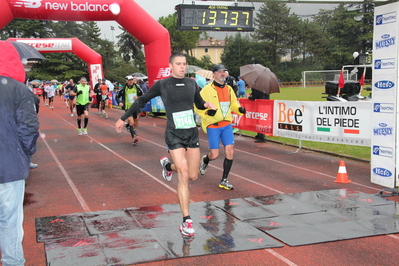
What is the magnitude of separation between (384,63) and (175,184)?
4.49m

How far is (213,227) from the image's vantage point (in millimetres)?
5613

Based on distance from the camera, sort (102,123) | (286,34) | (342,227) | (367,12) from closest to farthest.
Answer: (342,227) < (102,123) < (367,12) < (286,34)

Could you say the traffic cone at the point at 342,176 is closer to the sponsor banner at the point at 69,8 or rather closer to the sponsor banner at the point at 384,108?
the sponsor banner at the point at 384,108

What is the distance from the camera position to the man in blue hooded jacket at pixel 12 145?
3.60m

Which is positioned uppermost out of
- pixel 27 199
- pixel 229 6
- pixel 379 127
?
pixel 229 6

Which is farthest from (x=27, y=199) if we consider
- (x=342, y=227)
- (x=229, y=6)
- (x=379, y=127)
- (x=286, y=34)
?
(x=286, y=34)

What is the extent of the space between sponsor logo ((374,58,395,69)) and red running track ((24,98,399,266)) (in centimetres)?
222

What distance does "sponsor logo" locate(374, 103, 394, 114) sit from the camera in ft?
25.4

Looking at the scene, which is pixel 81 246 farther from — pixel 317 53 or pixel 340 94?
pixel 317 53

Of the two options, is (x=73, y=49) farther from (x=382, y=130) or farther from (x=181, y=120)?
(x=181, y=120)

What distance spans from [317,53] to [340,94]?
62.4 meters

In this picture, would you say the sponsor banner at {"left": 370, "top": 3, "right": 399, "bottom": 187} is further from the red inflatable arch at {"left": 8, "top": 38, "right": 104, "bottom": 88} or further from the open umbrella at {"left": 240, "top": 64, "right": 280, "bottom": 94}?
the red inflatable arch at {"left": 8, "top": 38, "right": 104, "bottom": 88}

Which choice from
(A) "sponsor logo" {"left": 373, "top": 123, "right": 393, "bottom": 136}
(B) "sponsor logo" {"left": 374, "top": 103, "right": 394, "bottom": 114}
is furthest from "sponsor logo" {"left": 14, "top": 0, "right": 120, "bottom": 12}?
(A) "sponsor logo" {"left": 373, "top": 123, "right": 393, "bottom": 136}

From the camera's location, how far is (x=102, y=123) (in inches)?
863
